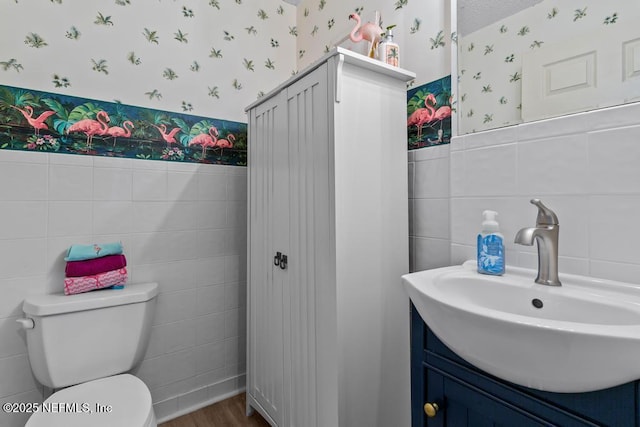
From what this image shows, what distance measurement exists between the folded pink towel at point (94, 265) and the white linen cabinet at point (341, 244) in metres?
0.71

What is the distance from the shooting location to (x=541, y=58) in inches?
37.4

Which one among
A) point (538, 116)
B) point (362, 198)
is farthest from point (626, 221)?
point (362, 198)

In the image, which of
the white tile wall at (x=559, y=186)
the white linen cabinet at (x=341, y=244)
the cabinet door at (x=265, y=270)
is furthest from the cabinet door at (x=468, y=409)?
the cabinet door at (x=265, y=270)

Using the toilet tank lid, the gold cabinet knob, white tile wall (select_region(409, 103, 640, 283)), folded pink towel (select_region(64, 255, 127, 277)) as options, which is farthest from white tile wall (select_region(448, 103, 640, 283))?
folded pink towel (select_region(64, 255, 127, 277))

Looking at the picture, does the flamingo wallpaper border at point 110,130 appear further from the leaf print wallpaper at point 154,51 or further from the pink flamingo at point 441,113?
the pink flamingo at point 441,113

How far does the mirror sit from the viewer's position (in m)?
0.81

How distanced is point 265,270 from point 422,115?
3.15 ft

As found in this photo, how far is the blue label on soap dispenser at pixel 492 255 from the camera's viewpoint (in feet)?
3.07

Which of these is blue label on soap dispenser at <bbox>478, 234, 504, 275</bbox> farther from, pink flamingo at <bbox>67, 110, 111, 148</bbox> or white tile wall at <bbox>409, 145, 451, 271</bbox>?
pink flamingo at <bbox>67, 110, 111, 148</bbox>

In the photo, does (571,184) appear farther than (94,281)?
No

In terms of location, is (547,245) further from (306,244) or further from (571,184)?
(306,244)

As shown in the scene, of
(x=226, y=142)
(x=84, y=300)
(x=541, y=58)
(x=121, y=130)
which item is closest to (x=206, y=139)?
(x=226, y=142)

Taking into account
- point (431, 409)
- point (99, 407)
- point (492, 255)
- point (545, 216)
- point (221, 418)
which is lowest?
point (221, 418)

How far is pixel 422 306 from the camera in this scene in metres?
0.76
